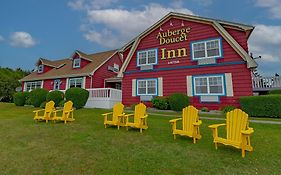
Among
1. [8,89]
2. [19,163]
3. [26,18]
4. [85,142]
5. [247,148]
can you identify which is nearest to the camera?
[19,163]

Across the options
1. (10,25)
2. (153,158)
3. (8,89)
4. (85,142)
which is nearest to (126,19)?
(10,25)

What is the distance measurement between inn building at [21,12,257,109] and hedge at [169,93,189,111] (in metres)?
1.02

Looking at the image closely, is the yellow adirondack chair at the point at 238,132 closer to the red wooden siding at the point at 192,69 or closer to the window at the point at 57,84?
the red wooden siding at the point at 192,69

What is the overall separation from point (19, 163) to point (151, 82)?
43.7 ft

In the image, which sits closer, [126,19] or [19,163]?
[19,163]

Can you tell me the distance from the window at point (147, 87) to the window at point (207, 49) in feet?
13.9

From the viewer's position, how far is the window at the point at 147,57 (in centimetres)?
1733

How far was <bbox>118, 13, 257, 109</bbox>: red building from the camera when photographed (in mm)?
13734

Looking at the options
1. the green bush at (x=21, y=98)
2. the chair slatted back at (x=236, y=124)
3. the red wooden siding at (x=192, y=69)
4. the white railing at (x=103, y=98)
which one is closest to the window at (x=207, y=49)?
the red wooden siding at (x=192, y=69)

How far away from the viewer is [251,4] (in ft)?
51.7

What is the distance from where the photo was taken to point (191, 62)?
15.4m

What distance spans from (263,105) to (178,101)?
546 centimetres

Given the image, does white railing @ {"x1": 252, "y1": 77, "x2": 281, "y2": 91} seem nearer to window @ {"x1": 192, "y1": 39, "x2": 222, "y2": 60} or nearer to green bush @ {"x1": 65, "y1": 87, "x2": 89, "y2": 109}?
window @ {"x1": 192, "y1": 39, "x2": 222, "y2": 60}

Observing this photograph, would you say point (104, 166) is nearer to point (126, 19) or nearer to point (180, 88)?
point (180, 88)
